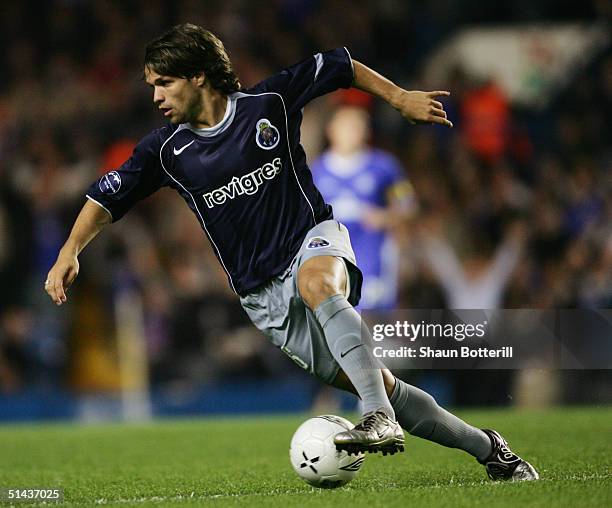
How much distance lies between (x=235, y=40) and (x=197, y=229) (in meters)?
2.77

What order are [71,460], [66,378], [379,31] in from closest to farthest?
[71,460], [66,378], [379,31]

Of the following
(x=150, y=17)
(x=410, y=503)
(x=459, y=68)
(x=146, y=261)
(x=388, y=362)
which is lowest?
(x=410, y=503)

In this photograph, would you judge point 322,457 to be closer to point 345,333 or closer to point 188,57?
point 345,333

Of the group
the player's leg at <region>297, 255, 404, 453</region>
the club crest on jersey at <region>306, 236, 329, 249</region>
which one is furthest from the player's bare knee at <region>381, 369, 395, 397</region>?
the club crest on jersey at <region>306, 236, 329, 249</region>

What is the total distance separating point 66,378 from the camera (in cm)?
1160

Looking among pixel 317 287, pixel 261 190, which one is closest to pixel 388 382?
pixel 317 287

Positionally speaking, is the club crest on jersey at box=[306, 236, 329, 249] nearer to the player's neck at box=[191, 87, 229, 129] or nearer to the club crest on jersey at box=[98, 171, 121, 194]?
the player's neck at box=[191, 87, 229, 129]

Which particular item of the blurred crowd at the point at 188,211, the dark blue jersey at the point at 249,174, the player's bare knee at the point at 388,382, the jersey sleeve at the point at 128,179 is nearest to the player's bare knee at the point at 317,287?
the dark blue jersey at the point at 249,174

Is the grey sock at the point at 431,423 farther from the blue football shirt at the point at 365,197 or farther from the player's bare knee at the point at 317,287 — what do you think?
the blue football shirt at the point at 365,197

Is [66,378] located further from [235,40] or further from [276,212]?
[276,212]

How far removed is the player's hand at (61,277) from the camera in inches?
194

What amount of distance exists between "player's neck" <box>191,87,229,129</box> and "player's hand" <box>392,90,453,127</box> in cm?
77

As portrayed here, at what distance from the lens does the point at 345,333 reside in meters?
4.63

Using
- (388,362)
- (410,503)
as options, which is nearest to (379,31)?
(388,362)
